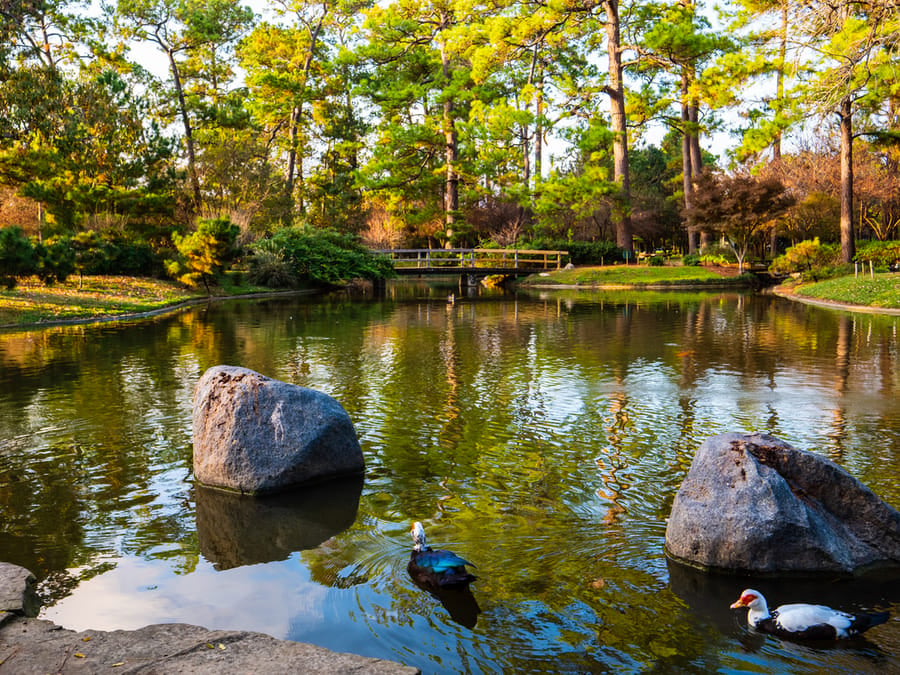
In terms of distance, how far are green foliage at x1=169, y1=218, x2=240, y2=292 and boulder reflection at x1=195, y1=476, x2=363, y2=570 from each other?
2646 centimetres

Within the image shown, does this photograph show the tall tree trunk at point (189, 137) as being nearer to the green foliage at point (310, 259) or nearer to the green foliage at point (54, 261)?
the green foliage at point (310, 259)

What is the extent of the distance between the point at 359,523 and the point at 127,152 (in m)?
35.1

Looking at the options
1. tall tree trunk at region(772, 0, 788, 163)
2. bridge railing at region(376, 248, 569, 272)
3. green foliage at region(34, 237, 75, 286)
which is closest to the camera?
tall tree trunk at region(772, 0, 788, 163)

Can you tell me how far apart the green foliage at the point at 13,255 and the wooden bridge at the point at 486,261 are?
21902 millimetres

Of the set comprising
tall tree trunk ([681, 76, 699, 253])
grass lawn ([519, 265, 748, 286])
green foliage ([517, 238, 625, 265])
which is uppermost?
tall tree trunk ([681, 76, 699, 253])

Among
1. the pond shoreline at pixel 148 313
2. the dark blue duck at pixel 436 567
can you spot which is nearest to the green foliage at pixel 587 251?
the pond shoreline at pixel 148 313

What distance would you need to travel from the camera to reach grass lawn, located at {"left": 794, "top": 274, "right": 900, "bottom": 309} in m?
24.4

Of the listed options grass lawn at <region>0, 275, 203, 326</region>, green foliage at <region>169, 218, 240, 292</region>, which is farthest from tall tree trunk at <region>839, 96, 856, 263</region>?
grass lawn at <region>0, 275, 203, 326</region>

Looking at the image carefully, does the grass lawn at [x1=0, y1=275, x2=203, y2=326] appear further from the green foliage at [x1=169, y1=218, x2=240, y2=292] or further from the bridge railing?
the bridge railing

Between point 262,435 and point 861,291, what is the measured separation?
25242 mm

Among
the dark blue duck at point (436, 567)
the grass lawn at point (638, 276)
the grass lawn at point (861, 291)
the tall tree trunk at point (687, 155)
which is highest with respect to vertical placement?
the tall tree trunk at point (687, 155)

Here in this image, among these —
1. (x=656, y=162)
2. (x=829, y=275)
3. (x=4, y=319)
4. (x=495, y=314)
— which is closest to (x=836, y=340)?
(x=495, y=314)

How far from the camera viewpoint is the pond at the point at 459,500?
15.9 feet

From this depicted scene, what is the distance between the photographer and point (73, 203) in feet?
110
